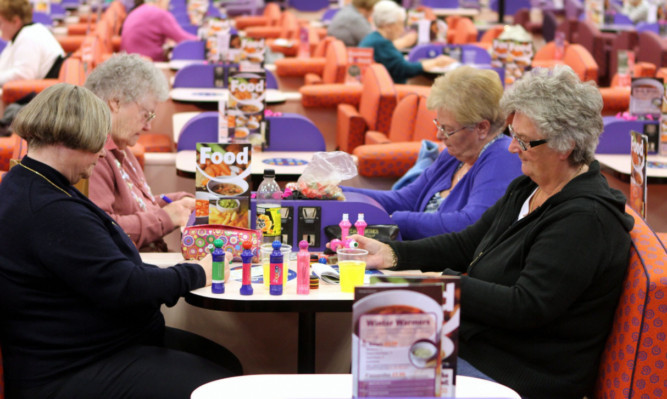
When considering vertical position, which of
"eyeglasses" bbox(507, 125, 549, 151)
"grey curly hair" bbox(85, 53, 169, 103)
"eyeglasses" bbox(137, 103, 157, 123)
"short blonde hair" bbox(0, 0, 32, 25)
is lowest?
"eyeglasses" bbox(137, 103, 157, 123)

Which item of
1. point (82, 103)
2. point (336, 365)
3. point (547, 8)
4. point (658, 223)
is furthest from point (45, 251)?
point (547, 8)

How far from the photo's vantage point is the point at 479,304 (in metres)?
2.32

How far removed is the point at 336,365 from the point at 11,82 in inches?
145

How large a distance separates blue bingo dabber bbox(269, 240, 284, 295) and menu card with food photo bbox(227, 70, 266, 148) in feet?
7.29

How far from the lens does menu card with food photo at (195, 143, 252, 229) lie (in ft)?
9.50

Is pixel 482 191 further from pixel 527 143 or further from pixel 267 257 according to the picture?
pixel 267 257

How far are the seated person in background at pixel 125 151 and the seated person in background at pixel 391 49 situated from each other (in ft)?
13.2

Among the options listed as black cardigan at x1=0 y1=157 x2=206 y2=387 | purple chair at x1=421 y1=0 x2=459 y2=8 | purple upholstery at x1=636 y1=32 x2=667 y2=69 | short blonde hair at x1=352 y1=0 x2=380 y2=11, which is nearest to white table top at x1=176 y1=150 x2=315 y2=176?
black cardigan at x1=0 y1=157 x2=206 y2=387

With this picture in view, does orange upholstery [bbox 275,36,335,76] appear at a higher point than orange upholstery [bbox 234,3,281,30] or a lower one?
lower

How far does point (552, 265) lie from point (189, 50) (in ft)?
20.5

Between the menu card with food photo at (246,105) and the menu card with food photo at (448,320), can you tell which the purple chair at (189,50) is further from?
the menu card with food photo at (448,320)

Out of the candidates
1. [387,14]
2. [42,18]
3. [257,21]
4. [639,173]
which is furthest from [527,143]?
[257,21]

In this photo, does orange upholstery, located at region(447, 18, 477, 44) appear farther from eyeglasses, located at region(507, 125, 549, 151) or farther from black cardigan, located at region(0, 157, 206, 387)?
black cardigan, located at region(0, 157, 206, 387)

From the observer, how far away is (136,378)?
236cm
